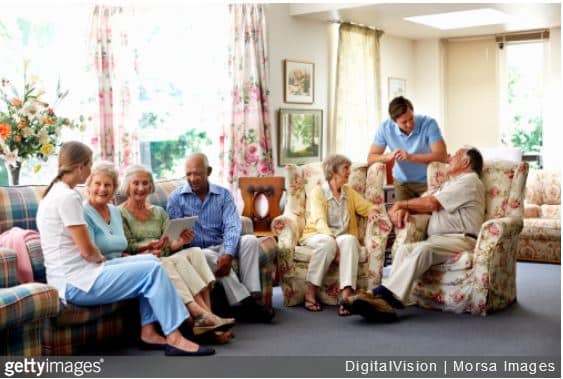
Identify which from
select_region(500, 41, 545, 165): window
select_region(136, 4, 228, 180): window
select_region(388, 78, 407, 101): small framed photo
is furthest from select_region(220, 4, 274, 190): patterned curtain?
select_region(500, 41, 545, 165): window

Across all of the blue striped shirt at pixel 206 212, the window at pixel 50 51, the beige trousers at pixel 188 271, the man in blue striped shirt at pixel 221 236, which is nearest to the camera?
the beige trousers at pixel 188 271

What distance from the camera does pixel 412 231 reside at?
5.33 metres

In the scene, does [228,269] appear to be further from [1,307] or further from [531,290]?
[531,290]

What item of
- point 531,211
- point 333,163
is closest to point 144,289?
point 333,163

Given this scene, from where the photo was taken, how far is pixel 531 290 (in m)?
5.86

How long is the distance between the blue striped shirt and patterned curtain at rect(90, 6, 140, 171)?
5.61 feet

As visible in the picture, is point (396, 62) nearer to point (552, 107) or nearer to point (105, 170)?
point (552, 107)

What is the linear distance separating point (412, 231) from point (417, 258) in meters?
0.38

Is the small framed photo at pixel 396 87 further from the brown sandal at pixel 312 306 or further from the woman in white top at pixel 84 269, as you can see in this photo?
the woman in white top at pixel 84 269

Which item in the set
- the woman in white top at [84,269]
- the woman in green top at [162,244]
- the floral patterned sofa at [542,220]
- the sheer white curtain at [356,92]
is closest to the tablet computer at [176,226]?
the woman in green top at [162,244]

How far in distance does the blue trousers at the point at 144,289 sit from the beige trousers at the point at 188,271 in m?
0.20

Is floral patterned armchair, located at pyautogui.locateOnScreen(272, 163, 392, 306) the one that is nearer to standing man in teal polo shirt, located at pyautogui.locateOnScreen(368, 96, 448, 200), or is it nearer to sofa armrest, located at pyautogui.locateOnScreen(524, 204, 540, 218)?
standing man in teal polo shirt, located at pyautogui.locateOnScreen(368, 96, 448, 200)

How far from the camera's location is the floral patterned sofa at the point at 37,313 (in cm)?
349

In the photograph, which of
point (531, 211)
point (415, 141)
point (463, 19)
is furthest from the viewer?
point (463, 19)
